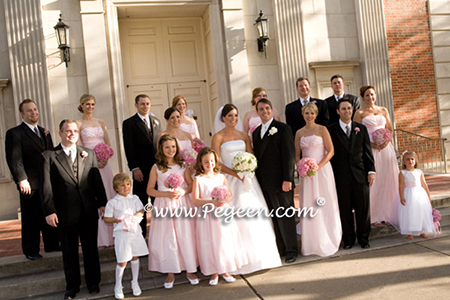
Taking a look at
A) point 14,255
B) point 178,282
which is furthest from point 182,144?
point 14,255

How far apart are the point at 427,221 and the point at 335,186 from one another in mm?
1442

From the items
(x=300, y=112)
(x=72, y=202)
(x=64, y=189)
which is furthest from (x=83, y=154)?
(x=300, y=112)

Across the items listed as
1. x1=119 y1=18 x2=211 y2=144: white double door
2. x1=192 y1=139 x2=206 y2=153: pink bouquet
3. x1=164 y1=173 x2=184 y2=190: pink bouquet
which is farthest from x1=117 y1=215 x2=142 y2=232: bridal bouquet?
x1=119 y1=18 x2=211 y2=144: white double door

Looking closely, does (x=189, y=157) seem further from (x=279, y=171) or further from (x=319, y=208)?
(x=319, y=208)

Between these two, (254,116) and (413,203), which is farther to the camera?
(254,116)

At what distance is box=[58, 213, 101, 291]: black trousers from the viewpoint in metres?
4.43

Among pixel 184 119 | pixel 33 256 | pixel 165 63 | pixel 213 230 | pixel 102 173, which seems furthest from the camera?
pixel 165 63

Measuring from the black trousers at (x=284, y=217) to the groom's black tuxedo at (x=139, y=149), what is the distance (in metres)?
1.74

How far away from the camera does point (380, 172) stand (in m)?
6.08

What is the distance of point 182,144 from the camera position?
17.8 ft

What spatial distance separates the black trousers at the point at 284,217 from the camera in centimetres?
518

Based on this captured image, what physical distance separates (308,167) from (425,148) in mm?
7804

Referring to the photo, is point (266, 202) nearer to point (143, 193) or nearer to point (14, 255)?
point (143, 193)

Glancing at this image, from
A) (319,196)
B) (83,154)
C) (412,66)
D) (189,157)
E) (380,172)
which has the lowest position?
(319,196)
